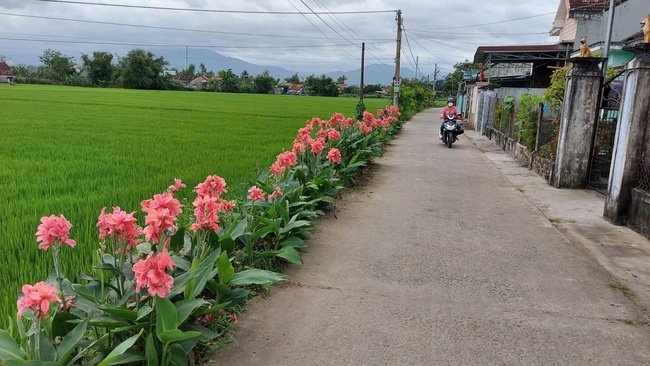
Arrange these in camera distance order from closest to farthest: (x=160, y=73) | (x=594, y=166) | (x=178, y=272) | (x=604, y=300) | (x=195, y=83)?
(x=178, y=272)
(x=604, y=300)
(x=594, y=166)
(x=160, y=73)
(x=195, y=83)

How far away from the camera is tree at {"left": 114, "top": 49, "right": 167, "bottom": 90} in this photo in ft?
245

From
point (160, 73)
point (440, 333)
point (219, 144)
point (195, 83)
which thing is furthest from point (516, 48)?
point (195, 83)

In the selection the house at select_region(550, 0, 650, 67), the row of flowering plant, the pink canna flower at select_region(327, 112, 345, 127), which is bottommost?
the row of flowering plant

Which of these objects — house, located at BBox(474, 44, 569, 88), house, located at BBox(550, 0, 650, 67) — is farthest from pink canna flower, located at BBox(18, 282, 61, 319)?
house, located at BBox(474, 44, 569, 88)

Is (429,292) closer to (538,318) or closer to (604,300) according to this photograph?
(538,318)

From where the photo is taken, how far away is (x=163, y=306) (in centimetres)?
227

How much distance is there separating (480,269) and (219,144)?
8.56 metres

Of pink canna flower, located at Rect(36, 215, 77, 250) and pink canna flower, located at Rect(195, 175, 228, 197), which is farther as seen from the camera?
pink canna flower, located at Rect(195, 175, 228, 197)

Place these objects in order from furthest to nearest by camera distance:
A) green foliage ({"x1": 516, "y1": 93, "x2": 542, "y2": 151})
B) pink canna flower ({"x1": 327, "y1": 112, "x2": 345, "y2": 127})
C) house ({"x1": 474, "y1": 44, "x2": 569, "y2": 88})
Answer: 1. house ({"x1": 474, "y1": 44, "x2": 569, "y2": 88})
2. green foliage ({"x1": 516, "y1": 93, "x2": 542, "y2": 151})
3. pink canna flower ({"x1": 327, "y1": 112, "x2": 345, "y2": 127})

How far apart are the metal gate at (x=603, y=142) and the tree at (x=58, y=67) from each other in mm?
83848

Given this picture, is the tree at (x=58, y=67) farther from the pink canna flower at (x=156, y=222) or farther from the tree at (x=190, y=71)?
the pink canna flower at (x=156, y=222)

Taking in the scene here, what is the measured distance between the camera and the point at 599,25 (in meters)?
17.3

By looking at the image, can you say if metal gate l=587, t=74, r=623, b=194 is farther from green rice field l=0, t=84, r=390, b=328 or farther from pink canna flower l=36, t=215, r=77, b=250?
pink canna flower l=36, t=215, r=77, b=250

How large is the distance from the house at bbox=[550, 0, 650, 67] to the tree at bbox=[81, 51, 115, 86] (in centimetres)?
7327
